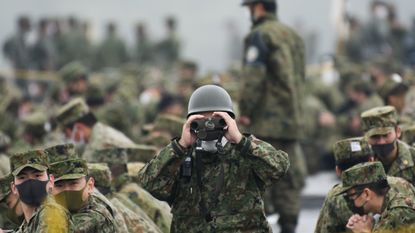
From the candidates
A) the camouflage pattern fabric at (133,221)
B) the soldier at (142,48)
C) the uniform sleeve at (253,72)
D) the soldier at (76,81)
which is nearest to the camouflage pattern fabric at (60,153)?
the camouflage pattern fabric at (133,221)

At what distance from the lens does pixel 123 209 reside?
816 cm

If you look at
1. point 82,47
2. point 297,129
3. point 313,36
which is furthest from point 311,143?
point 313,36

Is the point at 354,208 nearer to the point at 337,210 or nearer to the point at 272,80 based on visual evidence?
the point at 337,210

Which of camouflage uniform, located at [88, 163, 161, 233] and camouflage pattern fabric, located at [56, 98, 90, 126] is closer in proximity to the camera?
camouflage uniform, located at [88, 163, 161, 233]

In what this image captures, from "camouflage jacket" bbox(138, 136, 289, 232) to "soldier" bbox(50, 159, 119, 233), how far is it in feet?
0.99

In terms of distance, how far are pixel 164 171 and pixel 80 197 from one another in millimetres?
499

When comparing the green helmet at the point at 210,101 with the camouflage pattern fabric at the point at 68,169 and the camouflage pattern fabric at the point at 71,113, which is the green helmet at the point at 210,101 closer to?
the camouflage pattern fabric at the point at 68,169

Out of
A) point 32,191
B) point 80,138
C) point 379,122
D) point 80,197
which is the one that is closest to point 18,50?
point 80,138

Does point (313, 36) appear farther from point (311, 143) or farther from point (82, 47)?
point (311, 143)

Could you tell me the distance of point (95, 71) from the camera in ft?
105

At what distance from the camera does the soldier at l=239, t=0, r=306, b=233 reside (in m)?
11.0

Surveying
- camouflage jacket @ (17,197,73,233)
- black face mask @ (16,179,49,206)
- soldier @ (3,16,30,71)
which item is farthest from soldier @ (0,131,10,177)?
soldier @ (3,16,30,71)

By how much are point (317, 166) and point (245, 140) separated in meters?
11.7

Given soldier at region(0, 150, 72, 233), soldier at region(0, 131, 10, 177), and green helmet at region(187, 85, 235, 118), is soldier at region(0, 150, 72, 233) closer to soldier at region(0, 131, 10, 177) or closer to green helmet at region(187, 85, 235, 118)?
green helmet at region(187, 85, 235, 118)
